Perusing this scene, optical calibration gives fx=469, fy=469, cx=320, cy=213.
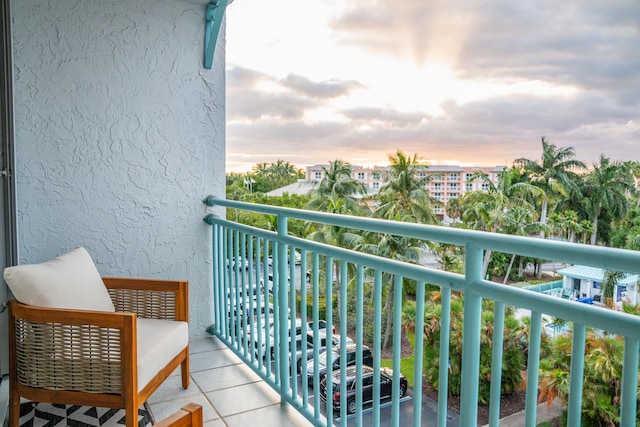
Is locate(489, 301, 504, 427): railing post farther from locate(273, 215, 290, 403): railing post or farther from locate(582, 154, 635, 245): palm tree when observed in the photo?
locate(582, 154, 635, 245): palm tree

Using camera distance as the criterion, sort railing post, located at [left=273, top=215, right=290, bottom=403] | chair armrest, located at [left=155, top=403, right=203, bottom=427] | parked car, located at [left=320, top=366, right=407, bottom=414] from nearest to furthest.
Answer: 1. chair armrest, located at [left=155, top=403, right=203, bottom=427]
2. parked car, located at [left=320, top=366, right=407, bottom=414]
3. railing post, located at [left=273, top=215, right=290, bottom=403]

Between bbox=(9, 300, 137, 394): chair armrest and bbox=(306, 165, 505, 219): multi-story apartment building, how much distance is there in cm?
1999

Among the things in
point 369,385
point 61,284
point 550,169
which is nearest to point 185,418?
point 61,284

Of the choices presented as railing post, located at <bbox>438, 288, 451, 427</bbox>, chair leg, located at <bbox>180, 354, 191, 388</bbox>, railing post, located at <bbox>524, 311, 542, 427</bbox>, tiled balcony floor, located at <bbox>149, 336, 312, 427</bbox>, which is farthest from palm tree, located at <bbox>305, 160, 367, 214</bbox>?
railing post, located at <bbox>524, 311, 542, 427</bbox>

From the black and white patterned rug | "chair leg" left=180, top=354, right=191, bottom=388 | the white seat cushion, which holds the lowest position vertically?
the black and white patterned rug

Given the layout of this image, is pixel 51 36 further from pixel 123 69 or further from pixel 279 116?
pixel 279 116

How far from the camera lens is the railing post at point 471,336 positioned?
1.24m

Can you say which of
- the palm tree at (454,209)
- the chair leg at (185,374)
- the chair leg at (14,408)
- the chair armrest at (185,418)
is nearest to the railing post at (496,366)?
the chair armrest at (185,418)

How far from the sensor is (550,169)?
75.3 feet

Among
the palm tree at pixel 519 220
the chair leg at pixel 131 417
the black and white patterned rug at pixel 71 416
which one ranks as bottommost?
the palm tree at pixel 519 220

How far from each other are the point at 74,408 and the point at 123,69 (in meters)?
2.03

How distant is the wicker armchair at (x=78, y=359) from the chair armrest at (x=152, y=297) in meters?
0.41

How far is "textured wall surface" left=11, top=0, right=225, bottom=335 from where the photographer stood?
2779 millimetres

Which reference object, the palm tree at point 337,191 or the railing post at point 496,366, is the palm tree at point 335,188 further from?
the railing post at point 496,366
